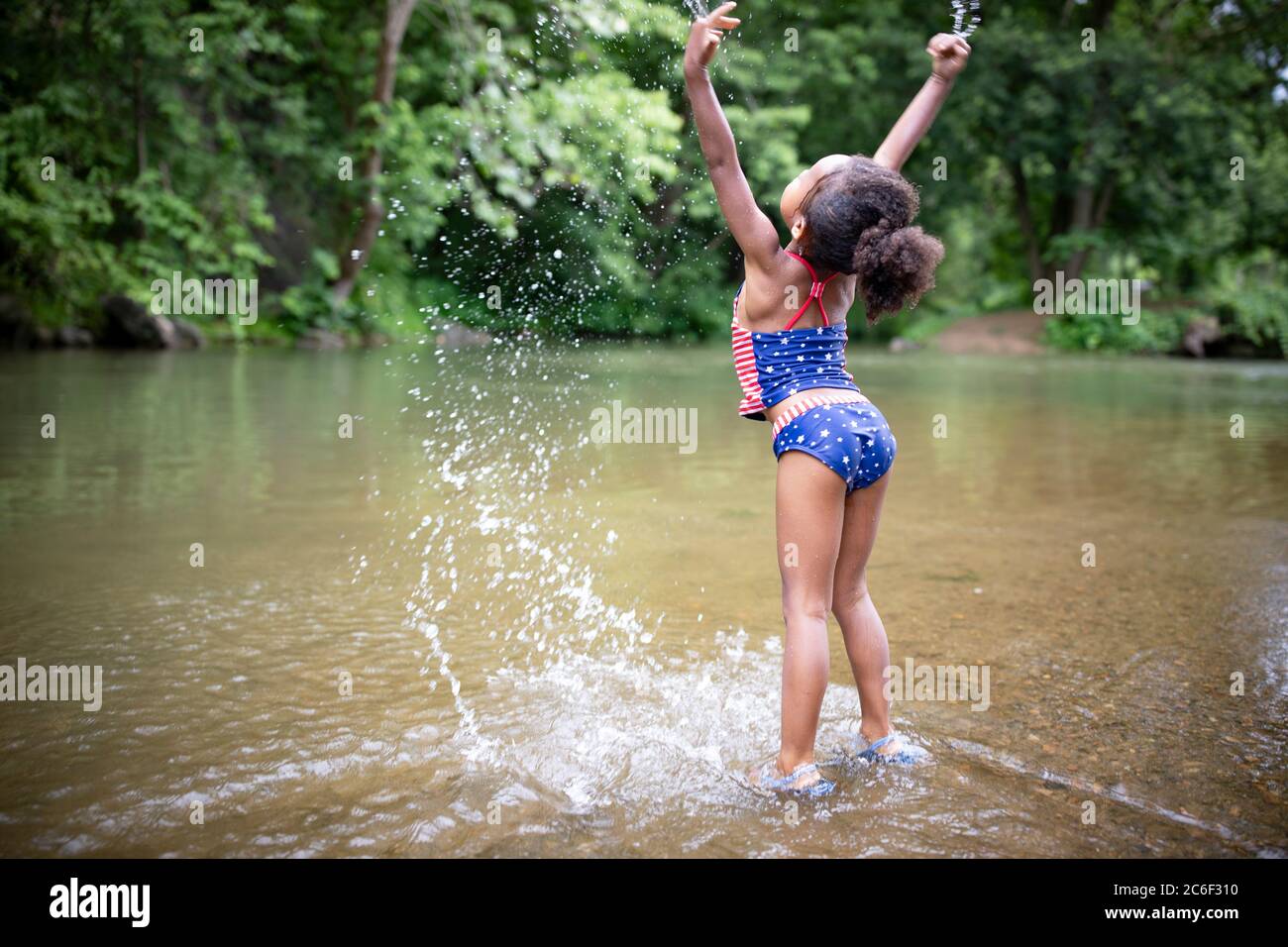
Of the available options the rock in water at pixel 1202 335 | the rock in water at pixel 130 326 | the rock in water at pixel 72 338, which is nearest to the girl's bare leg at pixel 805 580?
the rock in water at pixel 72 338

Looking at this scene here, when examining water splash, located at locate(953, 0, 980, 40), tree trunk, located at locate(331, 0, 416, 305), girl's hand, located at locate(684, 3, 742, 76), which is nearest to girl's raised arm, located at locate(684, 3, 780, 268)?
girl's hand, located at locate(684, 3, 742, 76)

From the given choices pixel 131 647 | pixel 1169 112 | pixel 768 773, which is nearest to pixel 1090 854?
pixel 768 773

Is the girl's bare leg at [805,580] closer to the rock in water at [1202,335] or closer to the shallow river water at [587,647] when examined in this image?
the shallow river water at [587,647]

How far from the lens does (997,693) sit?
11.2 feet

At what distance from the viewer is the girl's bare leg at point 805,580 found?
2766mm

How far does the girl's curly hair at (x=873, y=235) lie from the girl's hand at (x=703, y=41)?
0.45m

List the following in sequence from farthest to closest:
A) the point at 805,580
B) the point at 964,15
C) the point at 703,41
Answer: the point at 964,15
the point at 805,580
the point at 703,41

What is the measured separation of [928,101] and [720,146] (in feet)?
3.29

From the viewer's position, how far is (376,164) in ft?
69.1

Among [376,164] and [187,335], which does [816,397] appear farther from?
[376,164]

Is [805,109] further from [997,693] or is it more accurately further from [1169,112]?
[997,693]

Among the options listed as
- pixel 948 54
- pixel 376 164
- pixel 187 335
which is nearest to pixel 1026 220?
pixel 376 164

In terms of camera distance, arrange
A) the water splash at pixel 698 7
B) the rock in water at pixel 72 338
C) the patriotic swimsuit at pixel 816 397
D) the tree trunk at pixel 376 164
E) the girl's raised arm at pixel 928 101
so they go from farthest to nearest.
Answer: the tree trunk at pixel 376 164
the rock in water at pixel 72 338
the water splash at pixel 698 7
the girl's raised arm at pixel 928 101
the patriotic swimsuit at pixel 816 397
